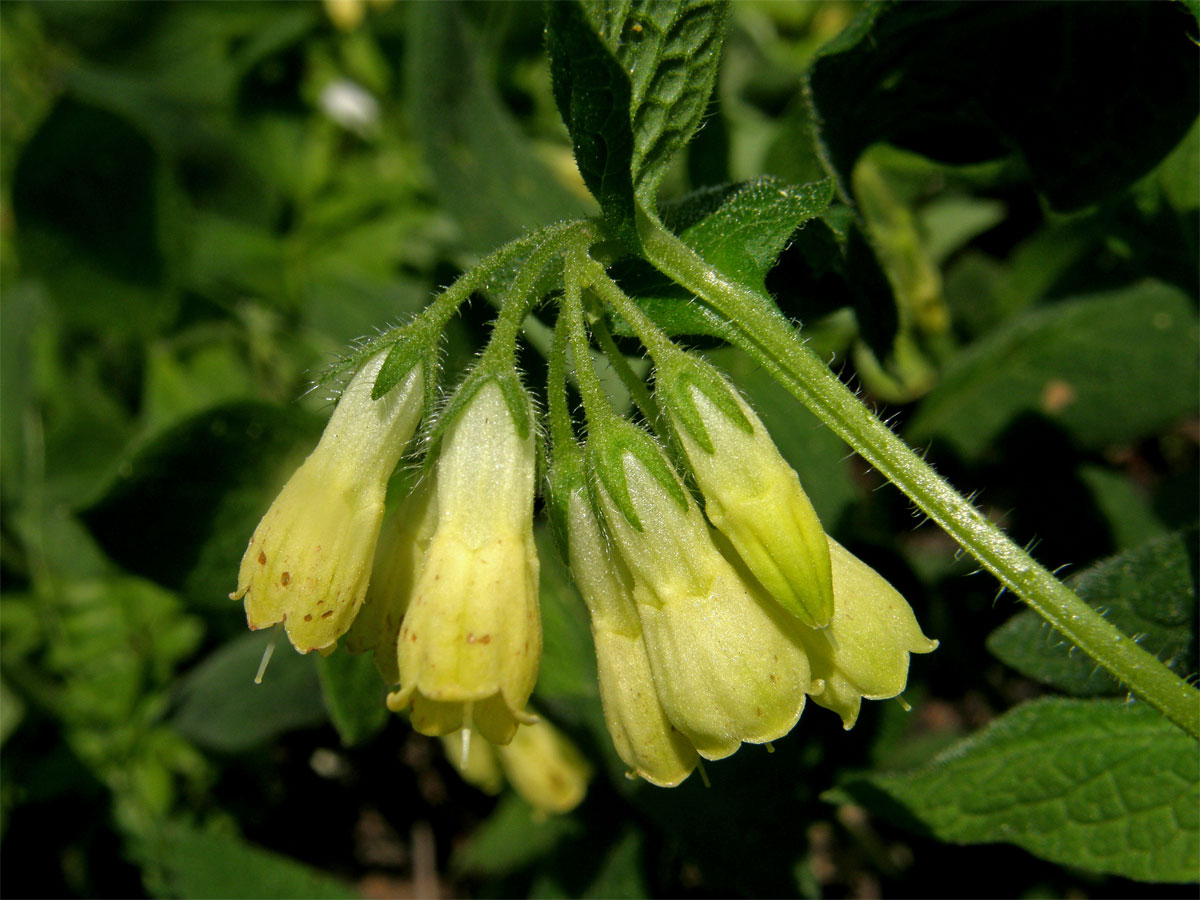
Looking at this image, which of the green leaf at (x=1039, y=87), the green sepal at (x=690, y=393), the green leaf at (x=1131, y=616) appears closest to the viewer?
the green sepal at (x=690, y=393)

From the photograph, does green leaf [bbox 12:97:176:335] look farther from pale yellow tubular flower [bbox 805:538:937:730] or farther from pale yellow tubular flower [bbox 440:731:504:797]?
pale yellow tubular flower [bbox 805:538:937:730]

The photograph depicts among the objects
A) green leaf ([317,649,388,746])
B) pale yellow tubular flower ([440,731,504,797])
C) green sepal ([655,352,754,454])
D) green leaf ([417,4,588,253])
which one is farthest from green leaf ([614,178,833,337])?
pale yellow tubular flower ([440,731,504,797])

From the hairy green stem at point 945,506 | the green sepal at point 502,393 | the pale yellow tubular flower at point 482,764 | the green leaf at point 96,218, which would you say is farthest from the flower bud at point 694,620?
the green leaf at point 96,218

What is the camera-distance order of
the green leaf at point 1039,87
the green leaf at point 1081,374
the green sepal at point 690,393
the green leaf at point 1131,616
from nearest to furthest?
the green sepal at point 690,393 → the green leaf at point 1131,616 → the green leaf at point 1039,87 → the green leaf at point 1081,374

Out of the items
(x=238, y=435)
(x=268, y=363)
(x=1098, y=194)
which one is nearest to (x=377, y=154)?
(x=268, y=363)

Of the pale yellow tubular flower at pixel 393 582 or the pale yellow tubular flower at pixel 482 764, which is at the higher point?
the pale yellow tubular flower at pixel 393 582

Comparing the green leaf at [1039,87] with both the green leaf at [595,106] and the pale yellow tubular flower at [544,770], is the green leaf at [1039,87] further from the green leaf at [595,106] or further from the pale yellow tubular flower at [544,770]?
the pale yellow tubular flower at [544,770]

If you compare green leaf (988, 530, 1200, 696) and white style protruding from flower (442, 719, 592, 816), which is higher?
green leaf (988, 530, 1200, 696)
